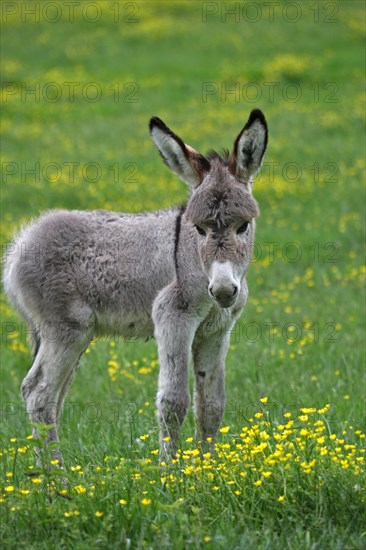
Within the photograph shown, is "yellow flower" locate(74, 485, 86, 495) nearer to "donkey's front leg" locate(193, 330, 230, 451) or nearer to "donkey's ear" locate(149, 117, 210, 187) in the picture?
"donkey's front leg" locate(193, 330, 230, 451)

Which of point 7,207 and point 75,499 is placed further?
point 7,207

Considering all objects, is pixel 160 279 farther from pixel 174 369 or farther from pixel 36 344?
pixel 36 344

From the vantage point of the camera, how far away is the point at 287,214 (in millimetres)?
15594

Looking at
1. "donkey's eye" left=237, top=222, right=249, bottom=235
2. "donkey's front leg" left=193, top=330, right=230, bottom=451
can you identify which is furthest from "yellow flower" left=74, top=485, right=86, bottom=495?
"donkey's eye" left=237, top=222, right=249, bottom=235

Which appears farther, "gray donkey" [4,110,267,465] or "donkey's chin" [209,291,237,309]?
"gray donkey" [4,110,267,465]

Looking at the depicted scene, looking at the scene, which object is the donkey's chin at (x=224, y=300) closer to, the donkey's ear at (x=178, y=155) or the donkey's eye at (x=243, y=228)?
the donkey's eye at (x=243, y=228)

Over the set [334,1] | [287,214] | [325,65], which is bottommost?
[287,214]

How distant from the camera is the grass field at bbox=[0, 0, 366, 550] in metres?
4.52

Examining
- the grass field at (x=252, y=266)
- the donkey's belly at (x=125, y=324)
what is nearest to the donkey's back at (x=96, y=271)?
the donkey's belly at (x=125, y=324)

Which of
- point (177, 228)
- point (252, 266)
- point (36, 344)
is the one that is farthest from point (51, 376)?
point (252, 266)

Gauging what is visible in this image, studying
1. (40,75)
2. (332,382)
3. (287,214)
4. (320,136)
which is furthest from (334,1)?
(332,382)

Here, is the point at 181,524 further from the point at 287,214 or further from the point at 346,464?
the point at 287,214

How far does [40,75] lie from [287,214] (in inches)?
530

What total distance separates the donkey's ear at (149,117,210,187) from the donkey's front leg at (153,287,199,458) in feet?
2.82
